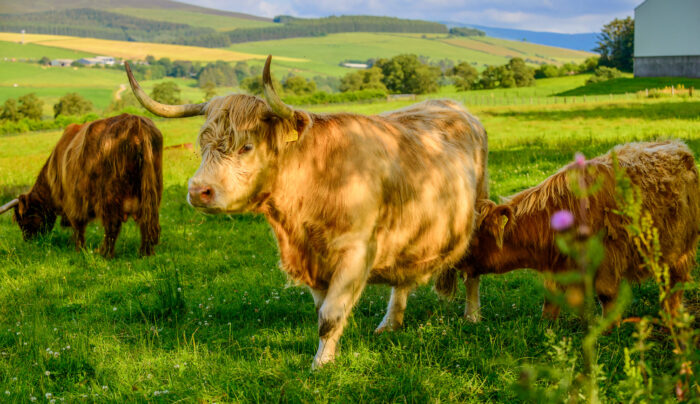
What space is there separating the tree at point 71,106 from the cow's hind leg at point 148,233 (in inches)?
2924

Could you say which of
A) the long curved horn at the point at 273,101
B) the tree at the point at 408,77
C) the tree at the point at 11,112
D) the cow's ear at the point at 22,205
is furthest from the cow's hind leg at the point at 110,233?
the tree at the point at 408,77

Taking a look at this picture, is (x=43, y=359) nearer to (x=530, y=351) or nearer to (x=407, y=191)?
(x=407, y=191)

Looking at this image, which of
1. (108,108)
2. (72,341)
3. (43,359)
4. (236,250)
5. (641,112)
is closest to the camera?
(43,359)

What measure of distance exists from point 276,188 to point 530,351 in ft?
7.76

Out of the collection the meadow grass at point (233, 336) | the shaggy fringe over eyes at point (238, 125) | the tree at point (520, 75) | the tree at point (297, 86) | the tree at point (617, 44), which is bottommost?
the meadow grass at point (233, 336)

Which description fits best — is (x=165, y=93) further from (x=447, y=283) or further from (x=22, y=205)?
(x=447, y=283)

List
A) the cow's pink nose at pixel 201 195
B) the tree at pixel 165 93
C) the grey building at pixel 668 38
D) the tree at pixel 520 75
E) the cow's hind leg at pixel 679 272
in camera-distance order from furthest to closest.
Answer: the tree at pixel 520 75, the tree at pixel 165 93, the grey building at pixel 668 38, the cow's hind leg at pixel 679 272, the cow's pink nose at pixel 201 195

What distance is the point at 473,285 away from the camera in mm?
5836

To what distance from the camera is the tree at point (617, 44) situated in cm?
10056

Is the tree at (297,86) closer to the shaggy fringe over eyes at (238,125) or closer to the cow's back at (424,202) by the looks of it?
the cow's back at (424,202)

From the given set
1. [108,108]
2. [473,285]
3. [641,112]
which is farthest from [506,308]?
[108,108]

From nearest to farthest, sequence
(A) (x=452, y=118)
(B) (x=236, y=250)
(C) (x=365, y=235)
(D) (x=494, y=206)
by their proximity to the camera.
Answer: (C) (x=365, y=235) < (D) (x=494, y=206) < (A) (x=452, y=118) < (B) (x=236, y=250)

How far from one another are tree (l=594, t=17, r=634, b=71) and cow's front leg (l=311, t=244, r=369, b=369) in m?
109

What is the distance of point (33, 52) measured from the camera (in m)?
136
